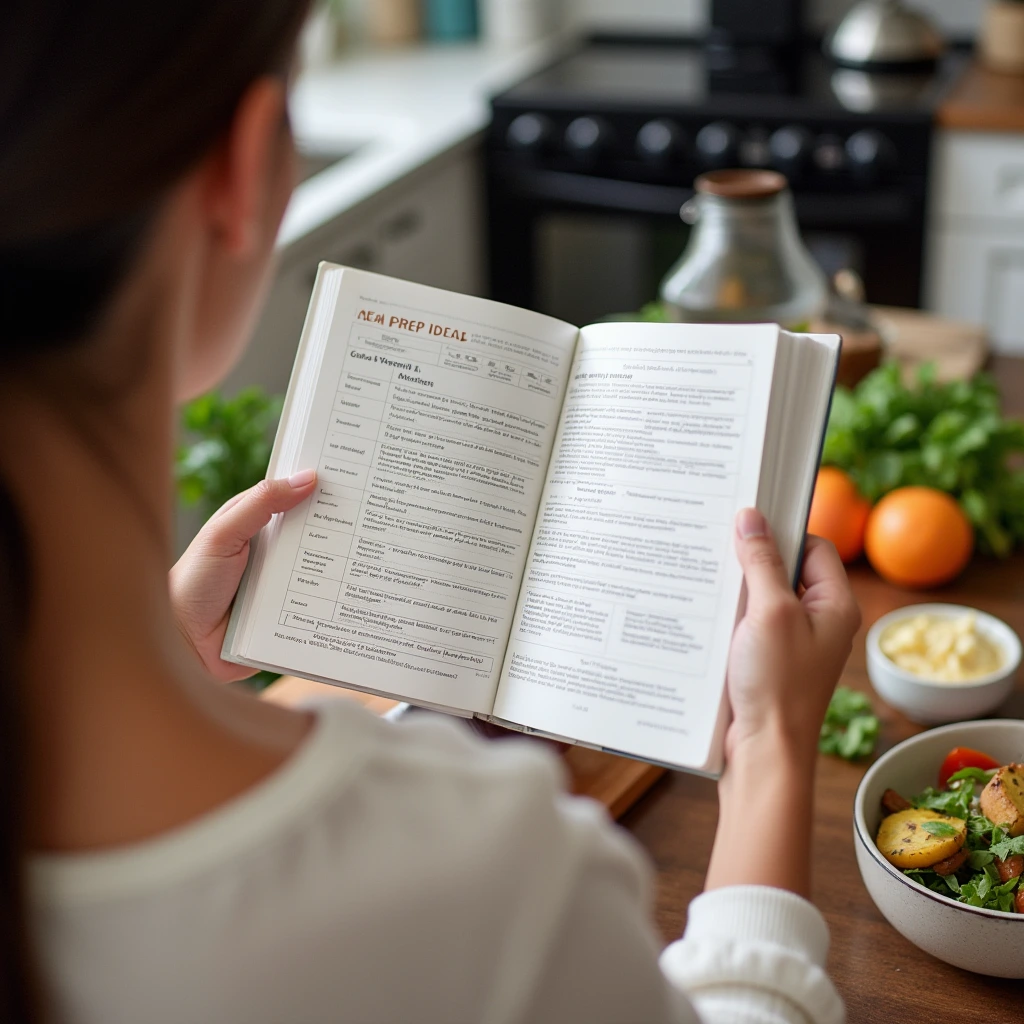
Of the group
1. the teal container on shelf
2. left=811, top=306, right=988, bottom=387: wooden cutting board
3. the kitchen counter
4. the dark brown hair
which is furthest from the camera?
the teal container on shelf

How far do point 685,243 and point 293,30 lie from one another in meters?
2.55

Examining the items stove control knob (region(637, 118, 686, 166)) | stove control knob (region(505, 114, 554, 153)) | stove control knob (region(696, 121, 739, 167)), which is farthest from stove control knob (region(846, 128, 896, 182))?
stove control knob (region(505, 114, 554, 153))

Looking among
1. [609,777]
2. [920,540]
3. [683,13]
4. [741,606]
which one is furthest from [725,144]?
[741,606]

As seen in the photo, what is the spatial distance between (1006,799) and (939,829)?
2.1 inches

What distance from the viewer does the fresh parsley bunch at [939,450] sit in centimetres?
133

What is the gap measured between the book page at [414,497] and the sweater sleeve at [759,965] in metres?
0.26

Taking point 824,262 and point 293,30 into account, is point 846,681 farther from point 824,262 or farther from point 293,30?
point 824,262

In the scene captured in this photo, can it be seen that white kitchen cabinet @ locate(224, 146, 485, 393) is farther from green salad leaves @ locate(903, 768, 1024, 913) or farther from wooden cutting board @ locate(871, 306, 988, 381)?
green salad leaves @ locate(903, 768, 1024, 913)

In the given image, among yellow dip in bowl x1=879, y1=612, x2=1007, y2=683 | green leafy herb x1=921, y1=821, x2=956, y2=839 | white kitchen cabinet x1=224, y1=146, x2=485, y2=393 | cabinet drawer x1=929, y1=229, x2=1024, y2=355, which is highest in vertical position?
green leafy herb x1=921, y1=821, x2=956, y2=839

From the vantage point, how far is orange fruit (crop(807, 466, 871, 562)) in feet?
4.28

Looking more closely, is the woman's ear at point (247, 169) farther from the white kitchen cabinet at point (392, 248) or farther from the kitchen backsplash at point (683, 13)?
the kitchen backsplash at point (683, 13)

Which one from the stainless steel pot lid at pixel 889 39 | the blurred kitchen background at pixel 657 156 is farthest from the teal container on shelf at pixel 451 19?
the stainless steel pot lid at pixel 889 39

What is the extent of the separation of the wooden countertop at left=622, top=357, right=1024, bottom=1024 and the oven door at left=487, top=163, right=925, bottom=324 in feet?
4.98

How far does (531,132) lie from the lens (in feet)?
9.00
